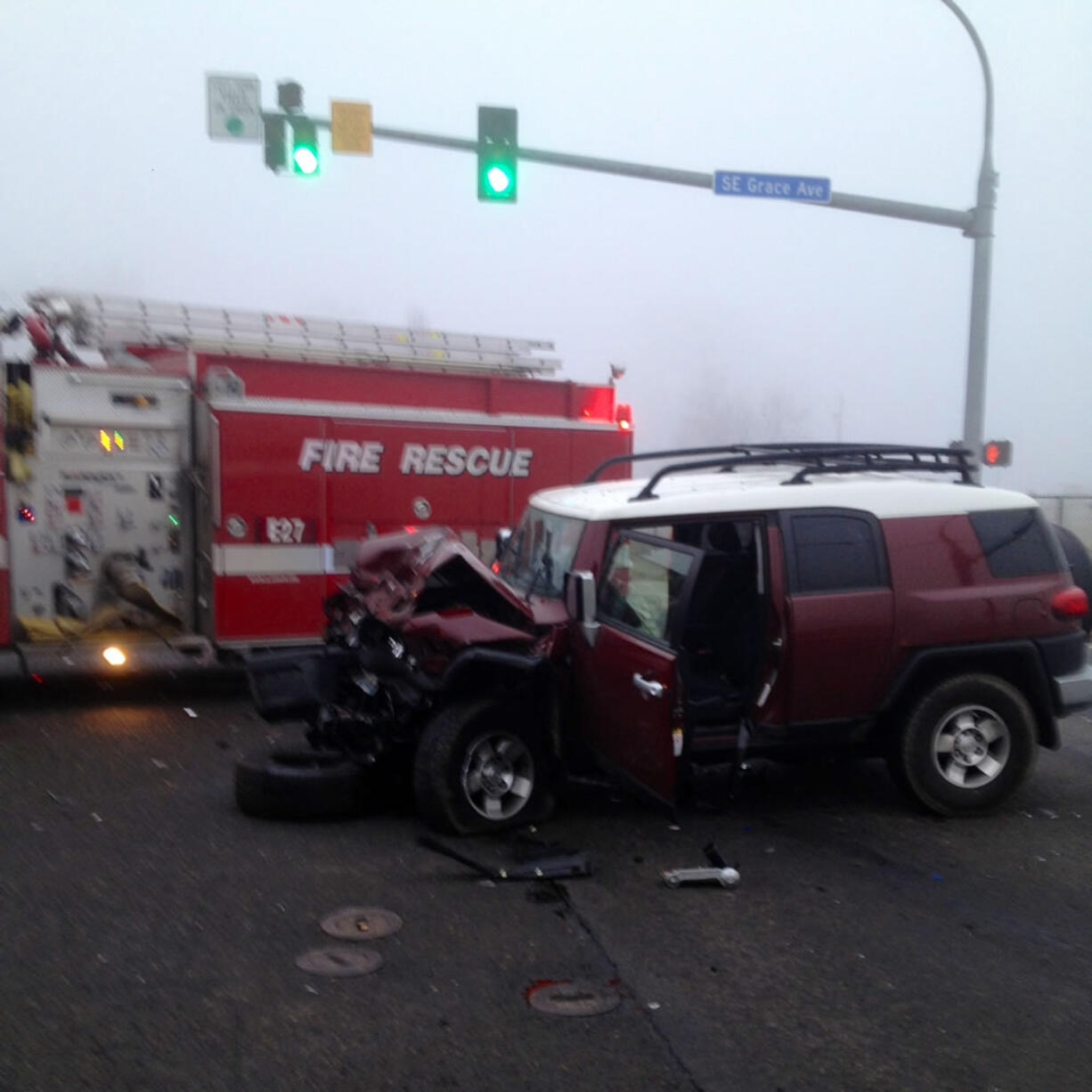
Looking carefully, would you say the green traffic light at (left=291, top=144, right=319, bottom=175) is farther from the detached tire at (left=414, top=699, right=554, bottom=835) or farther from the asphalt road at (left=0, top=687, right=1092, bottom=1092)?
the detached tire at (left=414, top=699, right=554, bottom=835)

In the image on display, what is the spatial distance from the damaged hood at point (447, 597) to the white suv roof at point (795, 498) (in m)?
0.77

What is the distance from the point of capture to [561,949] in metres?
4.98

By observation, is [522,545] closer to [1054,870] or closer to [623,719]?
[623,719]

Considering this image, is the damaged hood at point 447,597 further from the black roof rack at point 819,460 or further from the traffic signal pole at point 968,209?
the traffic signal pole at point 968,209

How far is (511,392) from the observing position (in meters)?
11.8

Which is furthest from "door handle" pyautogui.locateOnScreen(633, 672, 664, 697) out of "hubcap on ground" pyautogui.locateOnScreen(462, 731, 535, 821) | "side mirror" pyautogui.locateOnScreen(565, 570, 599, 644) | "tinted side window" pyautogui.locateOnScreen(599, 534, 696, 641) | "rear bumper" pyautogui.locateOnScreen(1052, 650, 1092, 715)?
"rear bumper" pyautogui.locateOnScreen(1052, 650, 1092, 715)

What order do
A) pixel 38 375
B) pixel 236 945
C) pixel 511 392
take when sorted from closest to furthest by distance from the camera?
pixel 236 945
pixel 38 375
pixel 511 392

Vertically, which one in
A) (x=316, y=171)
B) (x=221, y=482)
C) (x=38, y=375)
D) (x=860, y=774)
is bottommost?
(x=860, y=774)

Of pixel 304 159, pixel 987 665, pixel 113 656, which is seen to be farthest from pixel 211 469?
pixel 987 665

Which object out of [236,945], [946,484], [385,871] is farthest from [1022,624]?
[236,945]

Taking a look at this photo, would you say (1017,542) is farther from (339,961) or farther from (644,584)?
(339,961)

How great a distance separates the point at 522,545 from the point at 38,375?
4.60 metres

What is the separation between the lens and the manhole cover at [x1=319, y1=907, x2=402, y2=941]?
5.10m

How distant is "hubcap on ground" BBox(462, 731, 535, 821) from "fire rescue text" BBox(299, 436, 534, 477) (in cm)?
475
